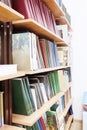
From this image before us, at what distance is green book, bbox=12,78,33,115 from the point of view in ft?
3.74

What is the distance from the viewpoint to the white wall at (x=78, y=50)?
3.11 metres

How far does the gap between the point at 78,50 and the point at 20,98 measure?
2.22m

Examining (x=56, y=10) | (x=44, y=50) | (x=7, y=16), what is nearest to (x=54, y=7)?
(x=56, y=10)

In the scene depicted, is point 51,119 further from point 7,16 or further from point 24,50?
point 7,16

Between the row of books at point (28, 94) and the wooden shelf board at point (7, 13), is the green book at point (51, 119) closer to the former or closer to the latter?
the row of books at point (28, 94)

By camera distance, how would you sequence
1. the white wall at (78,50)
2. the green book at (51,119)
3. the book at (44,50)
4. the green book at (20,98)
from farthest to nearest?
the white wall at (78,50) → the green book at (51,119) → the book at (44,50) → the green book at (20,98)

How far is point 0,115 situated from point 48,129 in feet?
2.56

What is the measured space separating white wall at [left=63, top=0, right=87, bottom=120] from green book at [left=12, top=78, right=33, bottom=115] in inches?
83.0

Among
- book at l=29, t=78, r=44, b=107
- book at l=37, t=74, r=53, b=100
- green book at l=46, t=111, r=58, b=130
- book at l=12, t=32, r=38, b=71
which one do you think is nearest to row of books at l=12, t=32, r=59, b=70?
book at l=12, t=32, r=38, b=71

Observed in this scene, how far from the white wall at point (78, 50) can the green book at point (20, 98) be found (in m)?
2.11

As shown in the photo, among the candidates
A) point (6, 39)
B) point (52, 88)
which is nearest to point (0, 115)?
point (6, 39)

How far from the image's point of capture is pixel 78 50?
3164 millimetres

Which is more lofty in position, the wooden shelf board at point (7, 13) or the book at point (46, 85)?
the wooden shelf board at point (7, 13)

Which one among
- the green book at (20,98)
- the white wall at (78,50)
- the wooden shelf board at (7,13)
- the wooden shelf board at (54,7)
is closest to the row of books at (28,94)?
the green book at (20,98)
